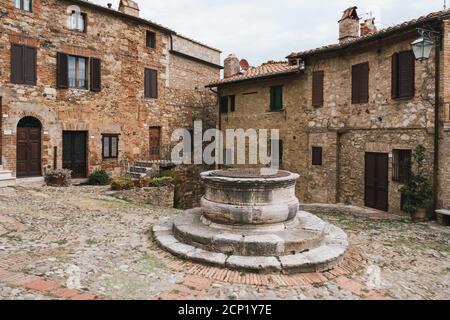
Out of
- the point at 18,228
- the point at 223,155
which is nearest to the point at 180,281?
the point at 18,228

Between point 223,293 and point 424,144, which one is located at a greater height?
point 424,144

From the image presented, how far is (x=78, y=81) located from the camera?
15.4 metres

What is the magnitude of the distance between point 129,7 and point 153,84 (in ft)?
13.4

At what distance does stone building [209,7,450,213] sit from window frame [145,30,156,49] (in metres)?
5.94

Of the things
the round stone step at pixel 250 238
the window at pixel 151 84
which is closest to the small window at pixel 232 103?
the window at pixel 151 84

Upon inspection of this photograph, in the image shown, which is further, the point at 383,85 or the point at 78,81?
the point at 78,81

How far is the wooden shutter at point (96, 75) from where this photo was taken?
15.6m

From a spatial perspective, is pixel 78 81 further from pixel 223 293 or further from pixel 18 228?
pixel 223 293

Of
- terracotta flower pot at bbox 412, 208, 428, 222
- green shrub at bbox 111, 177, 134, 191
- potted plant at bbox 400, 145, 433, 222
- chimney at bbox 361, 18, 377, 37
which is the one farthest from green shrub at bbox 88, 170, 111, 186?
chimney at bbox 361, 18, 377, 37

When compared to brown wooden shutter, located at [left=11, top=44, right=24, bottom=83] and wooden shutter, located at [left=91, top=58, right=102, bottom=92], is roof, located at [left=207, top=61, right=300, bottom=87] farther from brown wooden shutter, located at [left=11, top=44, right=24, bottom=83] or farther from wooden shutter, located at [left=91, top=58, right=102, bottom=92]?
brown wooden shutter, located at [left=11, top=44, right=24, bottom=83]

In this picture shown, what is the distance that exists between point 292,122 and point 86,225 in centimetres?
1033

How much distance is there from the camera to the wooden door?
15203 mm
